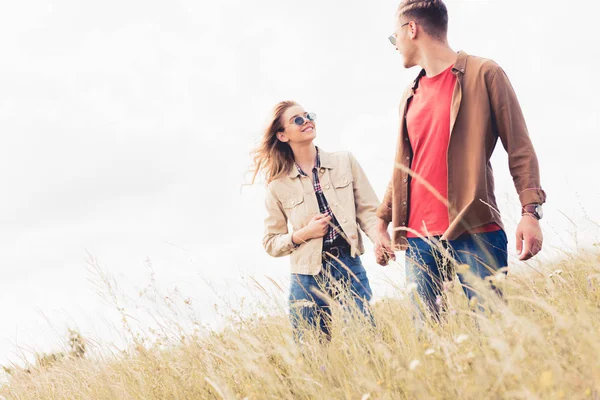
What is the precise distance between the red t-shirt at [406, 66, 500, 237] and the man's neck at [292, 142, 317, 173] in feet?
4.02

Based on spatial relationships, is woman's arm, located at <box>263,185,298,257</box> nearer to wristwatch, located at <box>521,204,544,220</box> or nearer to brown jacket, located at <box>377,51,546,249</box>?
brown jacket, located at <box>377,51,546,249</box>

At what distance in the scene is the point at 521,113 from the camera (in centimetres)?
311

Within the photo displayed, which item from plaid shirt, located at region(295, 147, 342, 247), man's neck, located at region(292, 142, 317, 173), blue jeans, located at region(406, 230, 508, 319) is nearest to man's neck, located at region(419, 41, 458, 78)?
blue jeans, located at region(406, 230, 508, 319)

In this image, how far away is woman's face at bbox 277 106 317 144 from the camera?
14.5 ft

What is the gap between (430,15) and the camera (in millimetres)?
3277

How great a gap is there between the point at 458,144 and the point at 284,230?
1.85m

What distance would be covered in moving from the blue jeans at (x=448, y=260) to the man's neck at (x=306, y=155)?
52.5 inches

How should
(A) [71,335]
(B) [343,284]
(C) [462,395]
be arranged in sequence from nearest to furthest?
(C) [462,395], (B) [343,284], (A) [71,335]

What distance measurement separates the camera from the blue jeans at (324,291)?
162 inches

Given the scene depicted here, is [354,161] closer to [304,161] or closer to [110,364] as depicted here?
[304,161]

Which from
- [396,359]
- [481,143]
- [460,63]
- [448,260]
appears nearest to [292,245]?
[448,260]

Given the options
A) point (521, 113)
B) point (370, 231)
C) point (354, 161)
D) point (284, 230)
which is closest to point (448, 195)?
point (521, 113)

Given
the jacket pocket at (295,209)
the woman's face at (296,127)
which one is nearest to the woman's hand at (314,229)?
the jacket pocket at (295,209)

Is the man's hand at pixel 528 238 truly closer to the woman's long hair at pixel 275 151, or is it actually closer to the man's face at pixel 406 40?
the man's face at pixel 406 40
